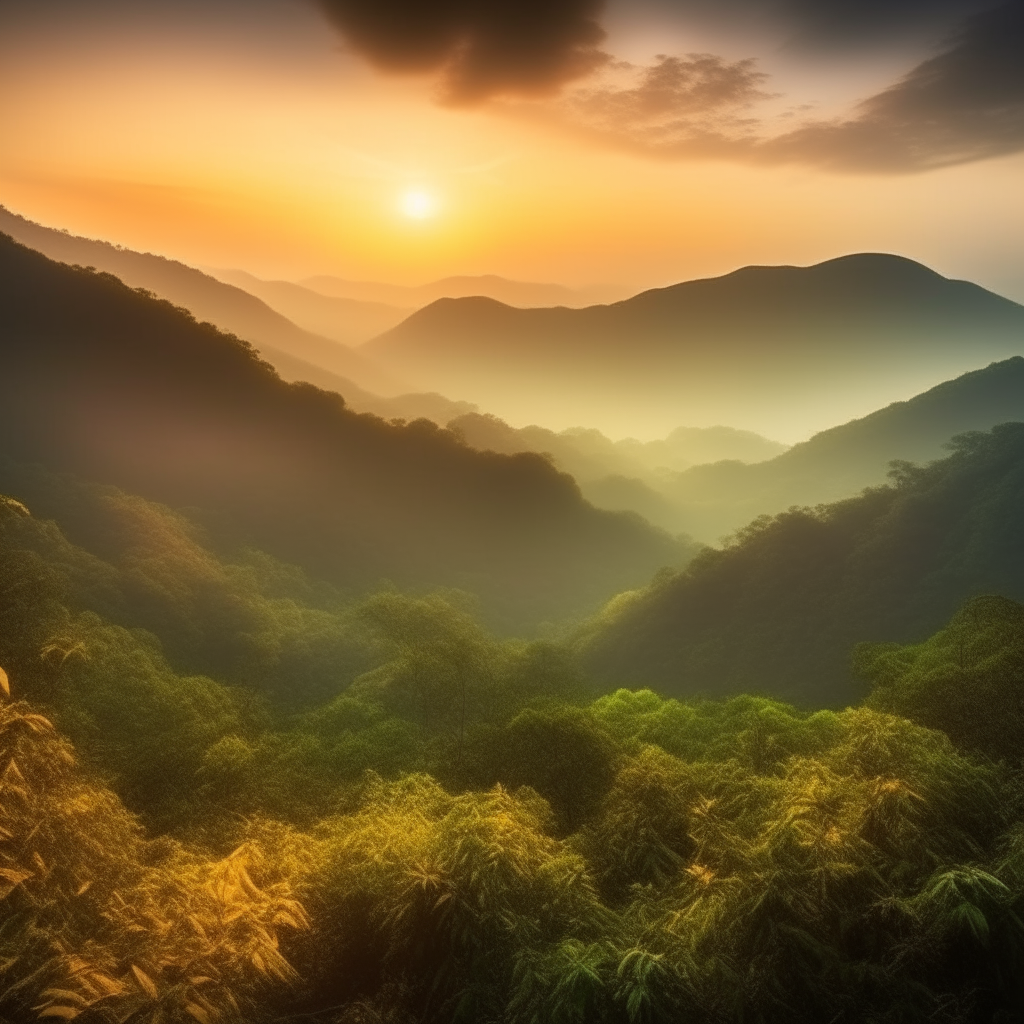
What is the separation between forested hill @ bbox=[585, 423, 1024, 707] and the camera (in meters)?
84.6

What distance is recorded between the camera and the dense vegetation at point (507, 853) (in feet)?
51.4

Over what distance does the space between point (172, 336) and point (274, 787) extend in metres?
103

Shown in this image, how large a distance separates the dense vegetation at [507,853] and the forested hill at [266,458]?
5388 centimetres

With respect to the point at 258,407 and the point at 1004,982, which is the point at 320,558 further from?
the point at 1004,982

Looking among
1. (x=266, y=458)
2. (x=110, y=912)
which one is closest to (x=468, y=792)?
(x=110, y=912)

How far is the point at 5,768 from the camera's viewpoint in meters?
20.3

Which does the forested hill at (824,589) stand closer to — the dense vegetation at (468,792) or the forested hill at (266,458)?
the dense vegetation at (468,792)

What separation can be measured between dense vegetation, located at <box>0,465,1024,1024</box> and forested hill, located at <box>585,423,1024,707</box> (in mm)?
38362

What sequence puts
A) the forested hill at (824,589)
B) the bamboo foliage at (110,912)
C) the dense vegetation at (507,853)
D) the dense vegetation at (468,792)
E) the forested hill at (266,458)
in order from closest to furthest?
the bamboo foliage at (110,912) → the dense vegetation at (507,853) → the dense vegetation at (468,792) → the forested hill at (824,589) → the forested hill at (266,458)

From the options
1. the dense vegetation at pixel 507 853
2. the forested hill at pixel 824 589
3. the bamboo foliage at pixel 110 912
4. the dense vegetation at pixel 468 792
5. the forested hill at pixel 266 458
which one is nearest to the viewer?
the bamboo foliage at pixel 110 912

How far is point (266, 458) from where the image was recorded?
370ft

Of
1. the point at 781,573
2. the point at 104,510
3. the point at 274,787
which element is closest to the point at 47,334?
the point at 104,510

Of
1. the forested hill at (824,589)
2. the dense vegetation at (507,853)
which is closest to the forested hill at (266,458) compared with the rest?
the forested hill at (824,589)

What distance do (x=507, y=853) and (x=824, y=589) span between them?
8536cm
